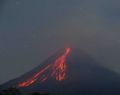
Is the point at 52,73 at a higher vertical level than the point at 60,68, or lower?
lower

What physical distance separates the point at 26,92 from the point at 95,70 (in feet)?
113

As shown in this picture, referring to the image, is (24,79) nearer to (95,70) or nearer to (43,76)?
(43,76)

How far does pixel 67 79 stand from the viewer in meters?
123

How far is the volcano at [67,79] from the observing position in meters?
113

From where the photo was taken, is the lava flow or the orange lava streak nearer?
the lava flow

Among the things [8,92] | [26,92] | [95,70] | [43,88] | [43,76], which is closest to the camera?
[8,92]

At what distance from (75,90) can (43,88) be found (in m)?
7.32

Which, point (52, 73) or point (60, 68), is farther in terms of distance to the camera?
point (60, 68)

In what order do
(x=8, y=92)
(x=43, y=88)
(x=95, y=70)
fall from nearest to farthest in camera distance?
(x=8, y=92) → (x=43, y=88) → (x=95, y=70)

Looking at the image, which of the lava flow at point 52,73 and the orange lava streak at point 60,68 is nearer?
the lava flow at point 52,73

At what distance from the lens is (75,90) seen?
115 m

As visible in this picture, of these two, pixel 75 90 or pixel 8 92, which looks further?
pixel 75 90

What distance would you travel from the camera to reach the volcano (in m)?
113

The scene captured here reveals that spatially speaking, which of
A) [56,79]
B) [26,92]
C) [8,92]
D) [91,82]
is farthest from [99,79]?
[8,92]
